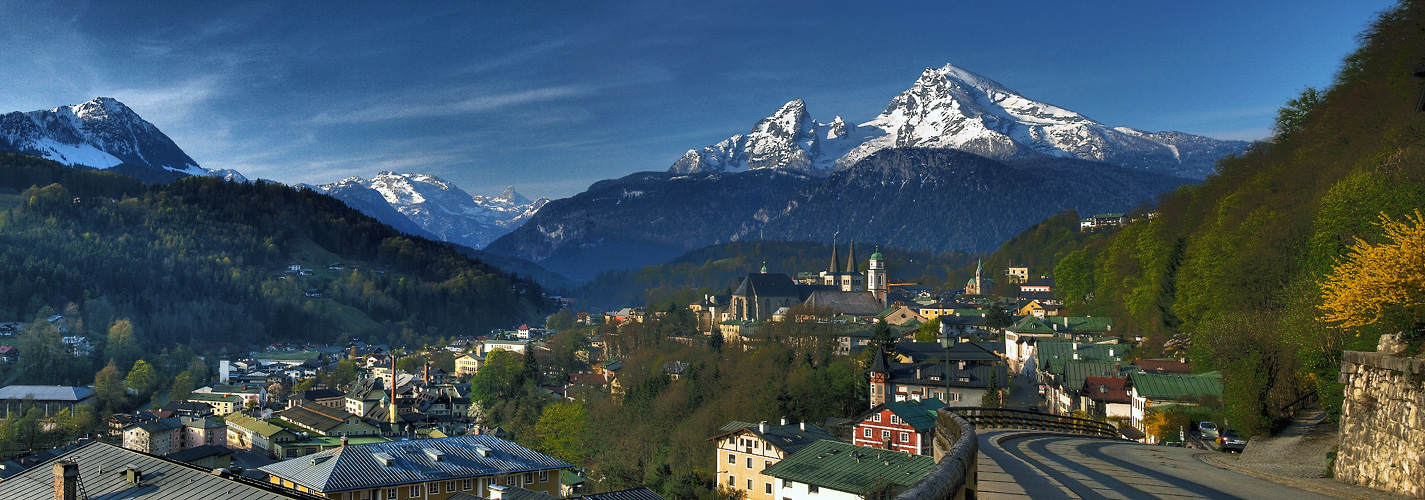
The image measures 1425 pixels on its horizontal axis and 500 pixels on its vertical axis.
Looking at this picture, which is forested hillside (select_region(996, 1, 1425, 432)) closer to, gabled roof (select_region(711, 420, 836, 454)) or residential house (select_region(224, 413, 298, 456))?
gabled roof (select_region(711, 420, 836, 454))

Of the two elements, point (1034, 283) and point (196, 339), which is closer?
point (1034, 283)

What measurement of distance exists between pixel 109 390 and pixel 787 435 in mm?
86385

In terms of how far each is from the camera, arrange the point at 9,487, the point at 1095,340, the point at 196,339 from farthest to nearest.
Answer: the point at 196,339 < the point at 1095,340 < the point at 9,487

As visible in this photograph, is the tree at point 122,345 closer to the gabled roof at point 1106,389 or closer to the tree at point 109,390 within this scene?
the tree at point 109,390

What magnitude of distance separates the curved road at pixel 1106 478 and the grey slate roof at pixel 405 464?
32.5 meters

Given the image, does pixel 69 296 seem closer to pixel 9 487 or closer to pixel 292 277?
pixel 292 277

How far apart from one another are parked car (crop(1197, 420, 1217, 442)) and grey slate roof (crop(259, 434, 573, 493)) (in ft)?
98.8

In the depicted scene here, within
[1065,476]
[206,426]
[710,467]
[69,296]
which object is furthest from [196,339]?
[1065,476]

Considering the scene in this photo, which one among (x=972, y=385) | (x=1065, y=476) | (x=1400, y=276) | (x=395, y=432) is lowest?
(x=395, y=432)

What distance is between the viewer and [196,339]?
152 metres

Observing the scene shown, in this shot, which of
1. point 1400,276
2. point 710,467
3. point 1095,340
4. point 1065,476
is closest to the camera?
point 1065,476

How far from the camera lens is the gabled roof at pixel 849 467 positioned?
3419cm

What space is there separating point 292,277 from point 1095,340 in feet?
539

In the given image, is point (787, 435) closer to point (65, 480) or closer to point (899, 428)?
point (899, 428)
